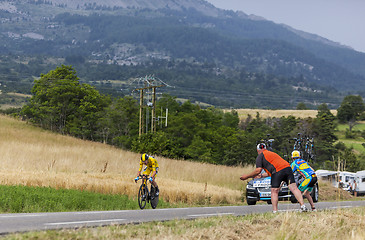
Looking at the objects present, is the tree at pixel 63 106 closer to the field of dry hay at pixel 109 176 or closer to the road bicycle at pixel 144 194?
the field of dry hay at pixel 109 176

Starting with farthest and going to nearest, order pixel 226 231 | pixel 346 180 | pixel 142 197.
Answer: pixel 346 180 → pixel 142 197 → pixel 226 231

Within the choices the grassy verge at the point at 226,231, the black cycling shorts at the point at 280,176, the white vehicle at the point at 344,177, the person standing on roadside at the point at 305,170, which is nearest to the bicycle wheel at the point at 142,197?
the person standing on roadside at the point at 305,170

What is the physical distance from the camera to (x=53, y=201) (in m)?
15.7

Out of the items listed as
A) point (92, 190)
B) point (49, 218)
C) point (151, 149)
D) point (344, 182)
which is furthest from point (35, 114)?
point (49, 218)

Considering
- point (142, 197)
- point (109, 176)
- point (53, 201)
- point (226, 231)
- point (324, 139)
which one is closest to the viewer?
point (226, 231)

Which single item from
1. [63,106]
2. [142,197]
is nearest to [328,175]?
[142,197]

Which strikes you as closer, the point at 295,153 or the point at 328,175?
the point at 295,153

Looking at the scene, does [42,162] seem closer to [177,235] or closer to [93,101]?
[177,235]

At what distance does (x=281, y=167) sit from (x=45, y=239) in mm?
7131

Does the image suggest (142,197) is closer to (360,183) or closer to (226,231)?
(226,231)

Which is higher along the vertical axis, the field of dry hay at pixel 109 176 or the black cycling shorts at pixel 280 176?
the black cycling shorts at pixel 280 176

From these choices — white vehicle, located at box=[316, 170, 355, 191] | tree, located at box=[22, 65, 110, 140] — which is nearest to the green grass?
white vehicle, located at box=[316, 170, 355, 191]

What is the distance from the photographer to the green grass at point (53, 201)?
582 inches

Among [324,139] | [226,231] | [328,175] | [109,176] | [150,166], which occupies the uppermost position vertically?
[226,231]
